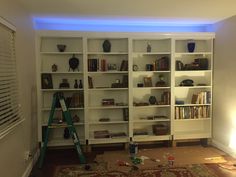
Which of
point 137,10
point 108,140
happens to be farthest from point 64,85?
point 137,10

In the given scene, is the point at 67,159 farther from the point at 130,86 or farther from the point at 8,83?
the point at 8,83

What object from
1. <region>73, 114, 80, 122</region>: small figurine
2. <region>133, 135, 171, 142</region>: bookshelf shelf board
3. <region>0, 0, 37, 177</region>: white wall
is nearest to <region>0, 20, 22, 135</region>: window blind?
<region>0, 0, 37, 177</region>: white wall

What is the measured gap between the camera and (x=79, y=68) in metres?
4.37

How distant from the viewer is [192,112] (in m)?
4.52

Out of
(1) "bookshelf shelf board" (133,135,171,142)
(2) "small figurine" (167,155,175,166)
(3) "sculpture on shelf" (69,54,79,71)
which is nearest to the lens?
(2) "small figurine" (167,155,175,166)

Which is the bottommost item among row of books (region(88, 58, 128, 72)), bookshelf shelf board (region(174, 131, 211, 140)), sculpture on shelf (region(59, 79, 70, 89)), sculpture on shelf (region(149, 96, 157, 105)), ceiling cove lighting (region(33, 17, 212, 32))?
bookshelf shelf board (region(174, 131, 211, 140))

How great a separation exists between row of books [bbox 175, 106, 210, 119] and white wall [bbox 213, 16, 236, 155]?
164mm

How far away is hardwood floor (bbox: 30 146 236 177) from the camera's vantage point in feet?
10.8

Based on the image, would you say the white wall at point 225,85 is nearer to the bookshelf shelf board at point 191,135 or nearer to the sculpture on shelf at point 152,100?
the bookshelf shelf board at point 191,135

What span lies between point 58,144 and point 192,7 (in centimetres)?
Answer: 313

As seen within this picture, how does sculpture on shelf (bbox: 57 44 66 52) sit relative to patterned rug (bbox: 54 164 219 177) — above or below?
above

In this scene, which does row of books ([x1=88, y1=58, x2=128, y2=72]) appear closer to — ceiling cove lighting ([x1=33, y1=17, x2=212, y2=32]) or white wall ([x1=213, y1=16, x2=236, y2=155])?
ceiling cove lighting ([x1=33, y1=17, x2=212, y2=32])

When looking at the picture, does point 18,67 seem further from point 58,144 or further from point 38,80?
point 58,144

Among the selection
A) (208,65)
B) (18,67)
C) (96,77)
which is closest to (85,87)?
(96,77)
